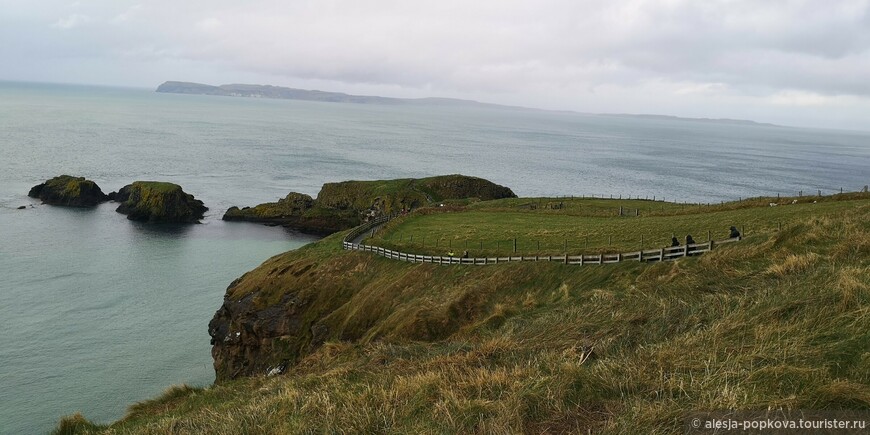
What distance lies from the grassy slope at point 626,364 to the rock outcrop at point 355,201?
217 feet

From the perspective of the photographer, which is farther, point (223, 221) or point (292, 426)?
point (223, 221)

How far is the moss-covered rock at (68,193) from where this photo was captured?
93.1 m

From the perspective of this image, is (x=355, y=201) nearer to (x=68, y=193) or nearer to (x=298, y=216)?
(x=298, y=216)

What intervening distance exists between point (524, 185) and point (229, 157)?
266 ft

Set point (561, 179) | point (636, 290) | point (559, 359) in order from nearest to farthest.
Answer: point (559, 359) → point (636, 290) → point (561, 179)

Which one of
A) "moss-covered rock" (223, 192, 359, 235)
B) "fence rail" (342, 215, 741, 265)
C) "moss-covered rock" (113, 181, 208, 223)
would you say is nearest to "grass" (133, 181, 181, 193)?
"moss-covered rock" (113, 181, 208, 223)

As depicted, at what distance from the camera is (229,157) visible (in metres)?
158

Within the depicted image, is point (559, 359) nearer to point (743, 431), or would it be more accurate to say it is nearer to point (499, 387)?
point (499, 387)

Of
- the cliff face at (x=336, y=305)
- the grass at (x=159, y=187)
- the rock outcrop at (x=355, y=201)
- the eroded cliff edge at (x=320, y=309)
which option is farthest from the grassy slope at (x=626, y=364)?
the grass at (x=159, y=187)

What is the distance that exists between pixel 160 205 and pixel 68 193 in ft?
60.6

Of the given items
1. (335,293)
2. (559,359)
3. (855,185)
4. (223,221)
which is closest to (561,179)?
(855,185)

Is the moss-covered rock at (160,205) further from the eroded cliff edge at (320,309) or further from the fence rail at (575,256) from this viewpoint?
the fence rail at (575,256)

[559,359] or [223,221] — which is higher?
[559,359]

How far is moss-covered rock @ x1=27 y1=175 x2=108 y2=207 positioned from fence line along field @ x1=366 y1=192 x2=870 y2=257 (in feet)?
216
